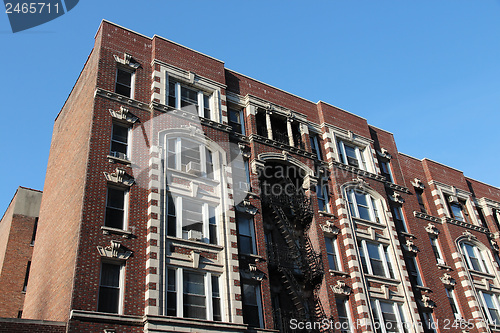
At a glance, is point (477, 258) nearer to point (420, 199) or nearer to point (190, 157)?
point (420, 199)

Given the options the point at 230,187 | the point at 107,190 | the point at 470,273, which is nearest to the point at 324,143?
the point at 230,187

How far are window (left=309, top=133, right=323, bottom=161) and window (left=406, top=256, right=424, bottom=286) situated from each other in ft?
27.9

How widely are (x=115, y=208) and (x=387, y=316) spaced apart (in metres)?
15.7

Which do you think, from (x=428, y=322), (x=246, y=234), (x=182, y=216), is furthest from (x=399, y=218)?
(x=182, y=216)

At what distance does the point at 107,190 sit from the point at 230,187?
249 inches

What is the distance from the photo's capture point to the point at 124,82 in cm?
2672

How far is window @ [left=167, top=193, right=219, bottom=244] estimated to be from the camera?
75.6 ft

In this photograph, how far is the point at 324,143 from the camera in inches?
1304

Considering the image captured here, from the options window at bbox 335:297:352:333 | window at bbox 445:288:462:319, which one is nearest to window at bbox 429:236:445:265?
window at bbox 445:288:462:319

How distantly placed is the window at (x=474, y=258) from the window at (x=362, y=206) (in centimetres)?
851

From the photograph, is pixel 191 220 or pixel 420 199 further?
pixel 420 199

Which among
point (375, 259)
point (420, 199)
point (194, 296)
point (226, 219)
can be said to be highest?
point (420, 199)

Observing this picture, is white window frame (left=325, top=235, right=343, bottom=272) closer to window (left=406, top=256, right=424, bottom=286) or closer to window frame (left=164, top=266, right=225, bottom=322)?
window (left=406, top=256, right=424, bottom=286)

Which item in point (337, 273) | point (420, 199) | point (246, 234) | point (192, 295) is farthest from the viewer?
point (420, 199)
